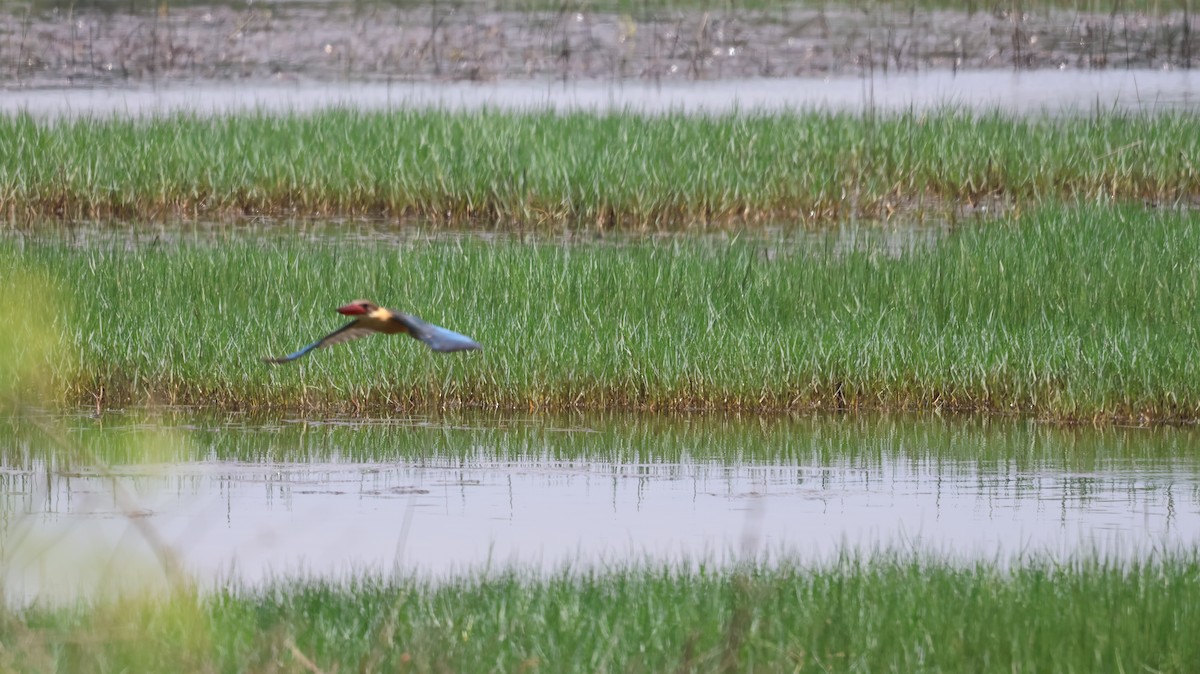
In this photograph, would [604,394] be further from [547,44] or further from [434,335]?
[547,44]

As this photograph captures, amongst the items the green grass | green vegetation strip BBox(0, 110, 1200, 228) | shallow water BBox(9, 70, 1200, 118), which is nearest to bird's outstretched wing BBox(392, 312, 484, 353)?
the green grass

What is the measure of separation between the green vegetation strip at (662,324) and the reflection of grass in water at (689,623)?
3.82 m

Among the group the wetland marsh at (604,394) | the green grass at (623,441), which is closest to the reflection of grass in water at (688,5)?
the wetland marsh at (604,394)

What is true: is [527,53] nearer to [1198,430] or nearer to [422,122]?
[422,122]

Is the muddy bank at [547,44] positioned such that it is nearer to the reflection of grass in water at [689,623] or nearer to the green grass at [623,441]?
the green grass at [623,441]

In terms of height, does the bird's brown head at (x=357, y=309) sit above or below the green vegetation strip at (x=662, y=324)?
above

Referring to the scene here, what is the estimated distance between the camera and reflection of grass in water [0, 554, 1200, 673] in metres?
5.25

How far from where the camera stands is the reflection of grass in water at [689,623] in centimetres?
525

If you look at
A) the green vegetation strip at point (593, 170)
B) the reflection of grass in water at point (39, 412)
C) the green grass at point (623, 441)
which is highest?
the green vegetation strip at point (593, 170)

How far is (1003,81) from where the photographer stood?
2691 centimetres

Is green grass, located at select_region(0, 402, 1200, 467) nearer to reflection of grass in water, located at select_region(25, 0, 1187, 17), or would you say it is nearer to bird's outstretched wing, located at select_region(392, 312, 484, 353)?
bird's outstretched wing, located at select_region(392, 312, 484, 353)

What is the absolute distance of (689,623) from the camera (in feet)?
18.6

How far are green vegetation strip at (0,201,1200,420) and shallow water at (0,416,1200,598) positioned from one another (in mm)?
300

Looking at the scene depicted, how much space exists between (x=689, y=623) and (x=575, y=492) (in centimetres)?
278
